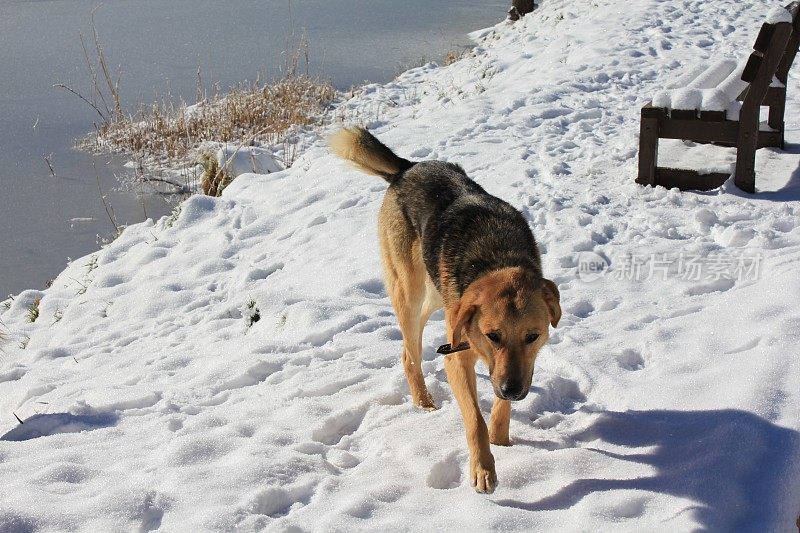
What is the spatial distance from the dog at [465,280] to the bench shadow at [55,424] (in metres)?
1.72

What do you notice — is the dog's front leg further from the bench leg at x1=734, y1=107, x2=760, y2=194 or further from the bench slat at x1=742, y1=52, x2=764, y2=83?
the bench slat at x1=742, y1=52, x2=764, y2=83

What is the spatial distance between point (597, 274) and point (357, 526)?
3107 millimetres

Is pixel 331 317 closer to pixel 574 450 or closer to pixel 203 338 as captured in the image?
pixel 203 338

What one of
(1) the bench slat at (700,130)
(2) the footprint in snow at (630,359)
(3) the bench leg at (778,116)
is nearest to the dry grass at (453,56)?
(3) the bench leg at (778,116)

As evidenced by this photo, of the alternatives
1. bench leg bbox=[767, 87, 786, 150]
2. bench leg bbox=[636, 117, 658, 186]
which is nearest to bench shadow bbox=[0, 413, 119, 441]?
bench leg bbox=[636, 117, 658, 186]

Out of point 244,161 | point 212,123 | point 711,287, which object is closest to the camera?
point 711,287

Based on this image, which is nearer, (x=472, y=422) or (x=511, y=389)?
(x=511, y=389)

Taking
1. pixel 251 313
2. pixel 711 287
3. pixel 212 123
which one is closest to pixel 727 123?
pixel 711 287

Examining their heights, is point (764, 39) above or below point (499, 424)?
above

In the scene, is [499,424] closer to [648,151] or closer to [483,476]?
[483,476]

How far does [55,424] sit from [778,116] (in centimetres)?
672

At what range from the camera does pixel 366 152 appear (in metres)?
4.95

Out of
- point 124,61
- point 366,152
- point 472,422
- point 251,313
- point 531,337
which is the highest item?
point 366,152

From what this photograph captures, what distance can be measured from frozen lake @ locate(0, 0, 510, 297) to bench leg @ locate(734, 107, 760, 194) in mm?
6218
